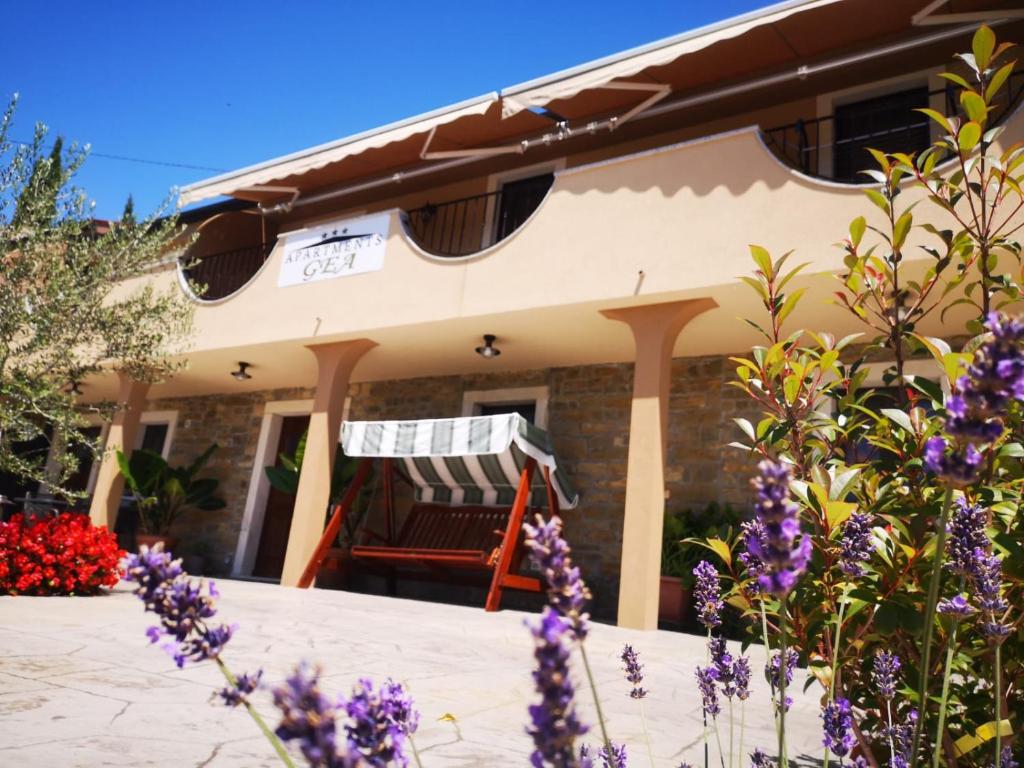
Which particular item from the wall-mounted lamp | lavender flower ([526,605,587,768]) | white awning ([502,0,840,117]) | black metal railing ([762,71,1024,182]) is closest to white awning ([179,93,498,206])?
white awning ([502,0,840,117])

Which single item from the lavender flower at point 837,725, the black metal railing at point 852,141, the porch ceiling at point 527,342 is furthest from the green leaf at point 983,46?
the black metal railing at point 852,141

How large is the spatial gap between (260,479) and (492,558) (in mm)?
6542

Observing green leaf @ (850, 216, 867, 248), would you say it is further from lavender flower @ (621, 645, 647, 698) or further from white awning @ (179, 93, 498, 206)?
white awning @ (179, 93, 498, 206)

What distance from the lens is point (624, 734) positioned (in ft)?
9.59

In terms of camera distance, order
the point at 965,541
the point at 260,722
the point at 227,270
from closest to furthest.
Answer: the point at 260,722 → the point at 965,541 → the point at 227,270

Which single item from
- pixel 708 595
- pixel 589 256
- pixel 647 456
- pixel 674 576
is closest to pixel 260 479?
pixel 674 576

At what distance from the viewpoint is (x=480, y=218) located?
10992 millimetres

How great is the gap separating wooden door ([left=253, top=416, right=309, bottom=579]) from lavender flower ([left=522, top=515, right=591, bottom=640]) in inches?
488

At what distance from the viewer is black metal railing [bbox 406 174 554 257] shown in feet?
34.9

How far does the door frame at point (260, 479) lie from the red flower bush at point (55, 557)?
5.42 meters

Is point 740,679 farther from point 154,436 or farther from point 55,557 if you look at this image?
point 154,436

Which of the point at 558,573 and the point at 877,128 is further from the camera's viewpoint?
the point at 877,128

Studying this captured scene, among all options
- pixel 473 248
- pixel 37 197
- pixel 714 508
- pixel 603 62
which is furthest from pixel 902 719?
pixel 473 248

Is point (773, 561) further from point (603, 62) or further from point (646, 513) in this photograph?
point (603, 62)
